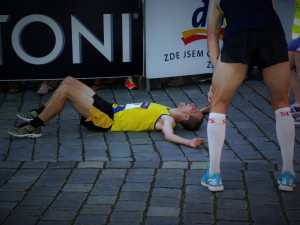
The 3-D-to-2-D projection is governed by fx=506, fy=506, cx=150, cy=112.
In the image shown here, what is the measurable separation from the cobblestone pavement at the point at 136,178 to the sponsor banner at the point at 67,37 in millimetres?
1313

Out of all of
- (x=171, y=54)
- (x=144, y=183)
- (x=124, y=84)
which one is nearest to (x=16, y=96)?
(x=124, y=84)

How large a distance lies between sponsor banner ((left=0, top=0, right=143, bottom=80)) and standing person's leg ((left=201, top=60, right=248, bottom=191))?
150 inches

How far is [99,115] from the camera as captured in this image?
583cm

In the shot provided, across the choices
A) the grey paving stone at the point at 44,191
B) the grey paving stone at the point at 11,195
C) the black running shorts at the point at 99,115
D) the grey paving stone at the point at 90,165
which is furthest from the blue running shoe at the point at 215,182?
the black running shorts at the point at 99,115

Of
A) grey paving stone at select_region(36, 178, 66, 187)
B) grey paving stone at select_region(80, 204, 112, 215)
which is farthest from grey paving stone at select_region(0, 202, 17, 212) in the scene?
grey paving stone at select_region(80, 204, 112, 215)

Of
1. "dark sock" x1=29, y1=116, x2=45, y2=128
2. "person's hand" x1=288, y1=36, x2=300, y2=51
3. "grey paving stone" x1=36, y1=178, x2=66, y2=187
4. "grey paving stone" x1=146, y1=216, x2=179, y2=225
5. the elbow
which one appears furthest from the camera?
"person's hand" x1=288, y1=36, x2=300, y2=51

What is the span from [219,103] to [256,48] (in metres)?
0.51

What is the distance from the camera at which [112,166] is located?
15.7ft

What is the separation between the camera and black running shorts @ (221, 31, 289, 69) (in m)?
3.86

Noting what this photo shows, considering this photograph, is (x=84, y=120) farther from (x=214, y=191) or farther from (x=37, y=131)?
(x=214, y=191)

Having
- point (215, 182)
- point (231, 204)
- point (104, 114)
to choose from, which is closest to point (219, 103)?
point (215, 182)

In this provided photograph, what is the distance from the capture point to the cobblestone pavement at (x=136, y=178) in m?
3.75

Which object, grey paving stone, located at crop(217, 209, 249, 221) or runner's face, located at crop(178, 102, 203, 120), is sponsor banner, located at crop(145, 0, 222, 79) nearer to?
runner's face, located at crop(178, 102, 203, 120)

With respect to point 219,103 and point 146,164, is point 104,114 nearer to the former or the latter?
point 146,164
